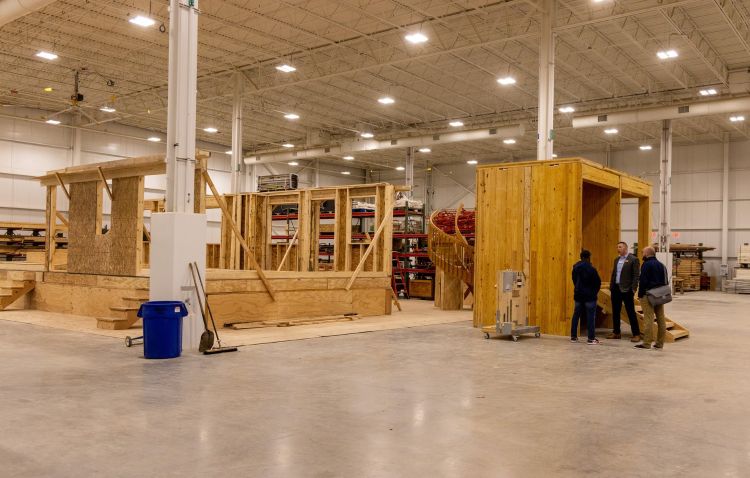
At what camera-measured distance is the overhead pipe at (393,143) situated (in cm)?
2906

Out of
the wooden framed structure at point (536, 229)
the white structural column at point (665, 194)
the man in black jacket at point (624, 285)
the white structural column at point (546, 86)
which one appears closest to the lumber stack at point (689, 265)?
the white structural column at point (665, 194)

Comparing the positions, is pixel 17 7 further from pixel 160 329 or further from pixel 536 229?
pixel 536 229

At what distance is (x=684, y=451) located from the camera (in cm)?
507

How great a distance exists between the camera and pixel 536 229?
41.8 feet

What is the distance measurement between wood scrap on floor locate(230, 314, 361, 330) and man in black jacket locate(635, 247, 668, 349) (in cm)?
633

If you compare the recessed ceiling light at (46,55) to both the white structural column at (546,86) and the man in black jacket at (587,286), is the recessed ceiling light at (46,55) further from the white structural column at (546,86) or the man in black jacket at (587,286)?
the man in black jacket at (587,286)

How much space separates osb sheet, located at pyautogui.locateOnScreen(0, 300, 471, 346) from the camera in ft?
37.1

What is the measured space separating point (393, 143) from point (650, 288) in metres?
22.8

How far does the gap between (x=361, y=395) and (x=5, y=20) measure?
40.2 feet

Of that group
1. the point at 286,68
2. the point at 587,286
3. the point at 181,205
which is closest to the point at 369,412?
the point at 181,205

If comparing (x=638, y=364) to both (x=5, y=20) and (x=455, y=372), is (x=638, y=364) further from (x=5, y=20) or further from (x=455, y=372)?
(x=5, y=20)

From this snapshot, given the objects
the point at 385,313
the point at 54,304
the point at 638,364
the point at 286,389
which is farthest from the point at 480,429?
the point at 54,304

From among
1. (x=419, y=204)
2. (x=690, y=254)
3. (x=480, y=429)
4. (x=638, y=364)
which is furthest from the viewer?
(x=690, y=254)

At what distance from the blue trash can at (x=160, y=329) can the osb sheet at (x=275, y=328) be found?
4.63 ft
